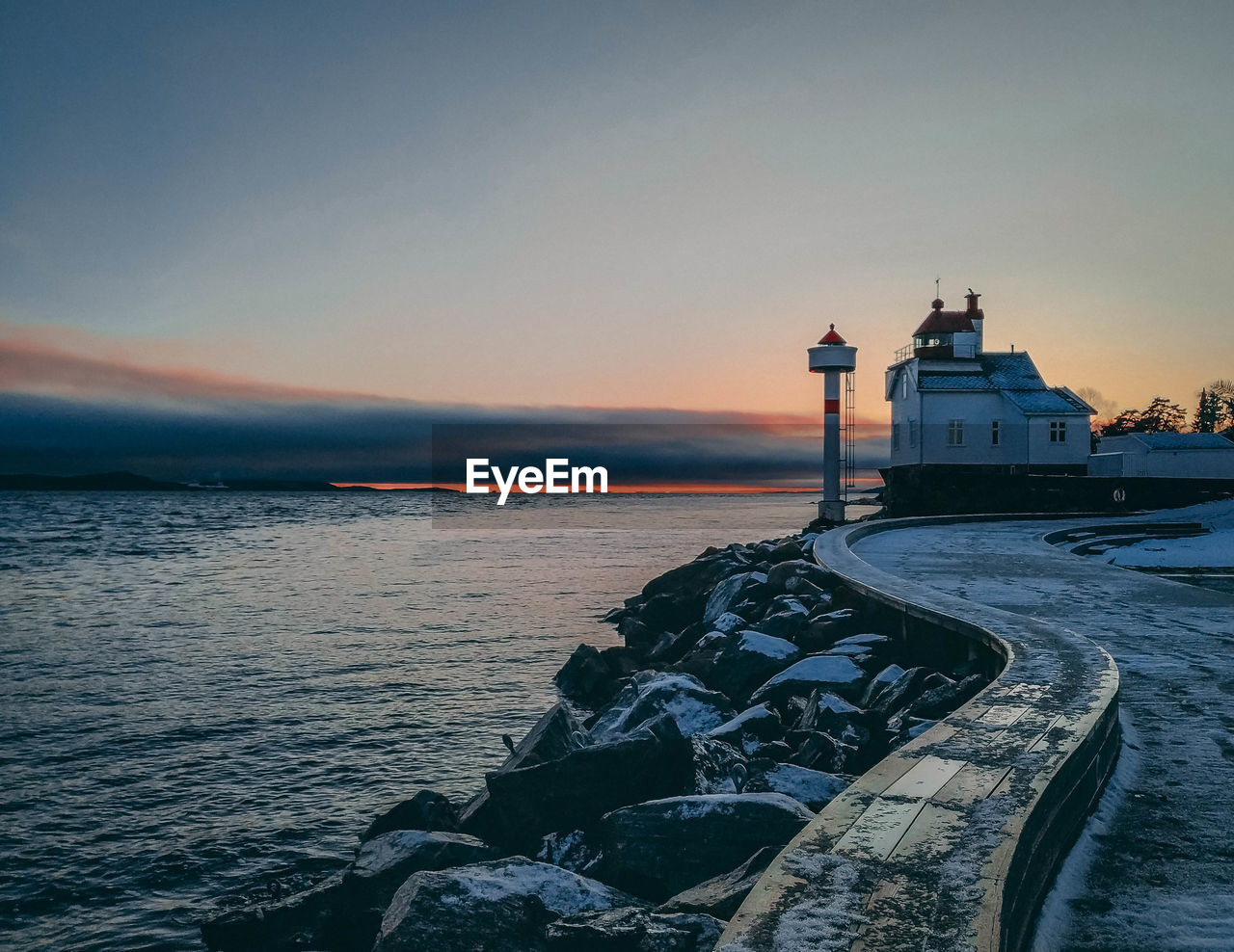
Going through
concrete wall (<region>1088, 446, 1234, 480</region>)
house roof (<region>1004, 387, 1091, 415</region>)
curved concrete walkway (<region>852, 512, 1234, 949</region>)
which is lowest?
curved concrete walkway (<region>852, 512, 1234, 949</region>)

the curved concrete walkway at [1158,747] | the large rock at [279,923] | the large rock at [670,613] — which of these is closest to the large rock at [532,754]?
the large rock at [279,923]

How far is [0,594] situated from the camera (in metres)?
24.7

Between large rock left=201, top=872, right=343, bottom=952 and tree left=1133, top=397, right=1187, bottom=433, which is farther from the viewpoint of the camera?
tree left=1133, top=397, right=1187, bottom=433

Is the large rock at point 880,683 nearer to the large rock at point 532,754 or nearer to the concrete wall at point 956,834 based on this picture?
the concrete wall at point 956,834

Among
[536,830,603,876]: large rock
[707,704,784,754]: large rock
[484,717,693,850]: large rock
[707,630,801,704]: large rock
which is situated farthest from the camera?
[707,630,801,704]: large rock

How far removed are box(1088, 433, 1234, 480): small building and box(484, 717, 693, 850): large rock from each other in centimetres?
4068

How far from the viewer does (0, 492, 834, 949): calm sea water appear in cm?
680

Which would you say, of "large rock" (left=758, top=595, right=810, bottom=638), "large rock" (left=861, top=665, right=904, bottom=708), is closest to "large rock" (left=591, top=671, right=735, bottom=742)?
"large rock" (left=861, top=665, right=904, bottom=708)

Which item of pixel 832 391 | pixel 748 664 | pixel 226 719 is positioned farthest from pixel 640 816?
pixel 832 391

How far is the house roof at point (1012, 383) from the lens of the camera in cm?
3497

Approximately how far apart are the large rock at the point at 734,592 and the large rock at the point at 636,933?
430 inches

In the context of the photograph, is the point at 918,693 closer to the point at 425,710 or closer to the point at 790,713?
the point at 790,713

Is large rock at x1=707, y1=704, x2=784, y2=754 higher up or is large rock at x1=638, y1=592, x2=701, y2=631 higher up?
large rock at x1=707, y1=704, x2=784, y2=754

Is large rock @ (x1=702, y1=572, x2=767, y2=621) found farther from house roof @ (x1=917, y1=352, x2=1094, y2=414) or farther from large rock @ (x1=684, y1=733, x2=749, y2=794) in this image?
house roof @ (x1=917, y1=352, x2=1094, y2=414)
